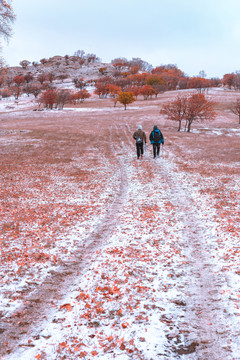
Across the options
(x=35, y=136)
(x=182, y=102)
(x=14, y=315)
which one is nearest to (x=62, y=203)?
(x=14, y=315)

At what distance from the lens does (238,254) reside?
24.5ft

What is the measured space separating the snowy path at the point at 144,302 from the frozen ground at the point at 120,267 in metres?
0.02

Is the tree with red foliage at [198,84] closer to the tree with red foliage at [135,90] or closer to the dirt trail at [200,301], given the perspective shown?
the tree with red foliage at [135,90]

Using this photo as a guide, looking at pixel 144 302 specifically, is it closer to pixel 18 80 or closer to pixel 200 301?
pixel 200 301

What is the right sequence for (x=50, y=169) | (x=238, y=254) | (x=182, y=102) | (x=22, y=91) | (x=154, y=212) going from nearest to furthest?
(x=238, y=254), (x=154, y=212), (x=50, y=169), (x=182, y=102), (x=22, y=91)

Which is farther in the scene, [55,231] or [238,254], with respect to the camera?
[55,231]

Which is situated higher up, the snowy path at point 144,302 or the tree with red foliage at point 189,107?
the tree with red foliage at point 189,107

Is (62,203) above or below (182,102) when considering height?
below

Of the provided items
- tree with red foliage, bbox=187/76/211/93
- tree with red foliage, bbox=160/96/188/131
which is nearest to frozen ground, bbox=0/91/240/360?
tree with red foliage, bbox=160/96/188/131

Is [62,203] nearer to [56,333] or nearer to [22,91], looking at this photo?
[56,333]

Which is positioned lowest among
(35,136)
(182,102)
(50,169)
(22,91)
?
(50,169)

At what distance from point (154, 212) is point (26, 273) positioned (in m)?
5.89

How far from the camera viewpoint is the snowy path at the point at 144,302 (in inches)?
178

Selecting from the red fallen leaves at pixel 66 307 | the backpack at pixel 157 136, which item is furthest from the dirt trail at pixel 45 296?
the backpack at pixel 157 136
